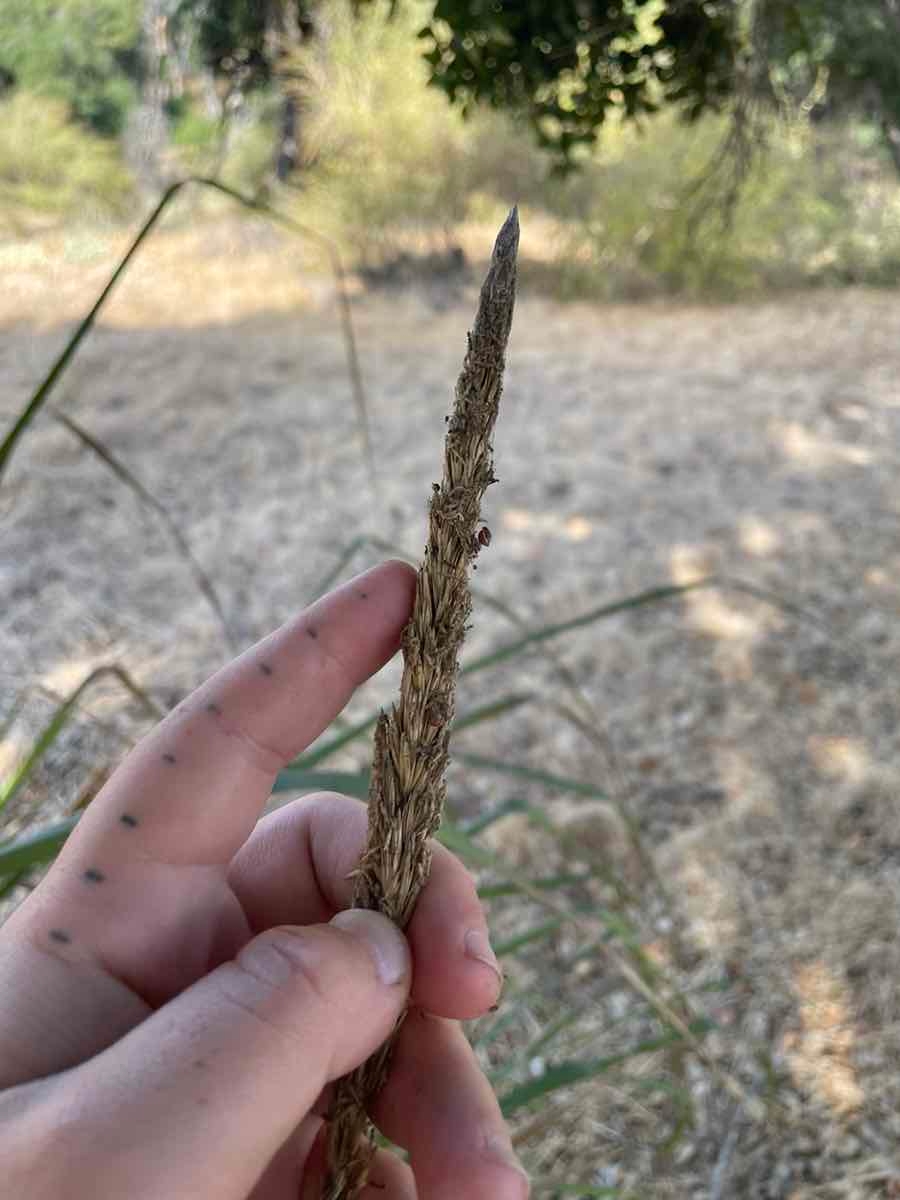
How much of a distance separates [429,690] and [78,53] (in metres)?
4.67

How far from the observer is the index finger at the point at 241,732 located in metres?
0.39

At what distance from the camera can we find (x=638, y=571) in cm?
212

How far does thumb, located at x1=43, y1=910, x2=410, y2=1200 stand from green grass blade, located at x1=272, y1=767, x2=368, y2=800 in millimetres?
114

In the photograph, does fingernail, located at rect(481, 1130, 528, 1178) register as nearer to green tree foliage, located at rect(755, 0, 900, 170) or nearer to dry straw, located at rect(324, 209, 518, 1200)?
dry straw, located at rect(324, 209, 518, 1200)

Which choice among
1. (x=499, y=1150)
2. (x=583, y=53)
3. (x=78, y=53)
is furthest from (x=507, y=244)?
(x=78, y=53)

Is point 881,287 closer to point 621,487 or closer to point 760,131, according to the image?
point 621,487

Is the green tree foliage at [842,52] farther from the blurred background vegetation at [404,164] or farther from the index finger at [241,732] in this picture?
the index finger at [241,732]

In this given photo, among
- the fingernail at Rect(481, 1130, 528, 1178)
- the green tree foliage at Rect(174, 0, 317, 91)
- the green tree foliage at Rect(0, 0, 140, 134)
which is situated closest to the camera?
the fingernail at Rect(481, 1130, 528, 1178)

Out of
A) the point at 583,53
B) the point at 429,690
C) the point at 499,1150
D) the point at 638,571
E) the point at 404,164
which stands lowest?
the point at 638,571

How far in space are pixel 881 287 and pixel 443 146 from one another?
1.85 m

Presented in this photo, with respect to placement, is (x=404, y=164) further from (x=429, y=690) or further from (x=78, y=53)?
(x=429, y=690)

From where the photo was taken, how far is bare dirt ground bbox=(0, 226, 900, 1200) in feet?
3.79

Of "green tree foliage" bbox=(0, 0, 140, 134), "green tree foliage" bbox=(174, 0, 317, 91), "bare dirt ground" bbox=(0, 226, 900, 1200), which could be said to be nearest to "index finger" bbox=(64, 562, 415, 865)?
"bare dirt ground" bbox=(0, 226, 900, 1200)

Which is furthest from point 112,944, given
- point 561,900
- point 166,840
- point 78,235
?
point 78,235
